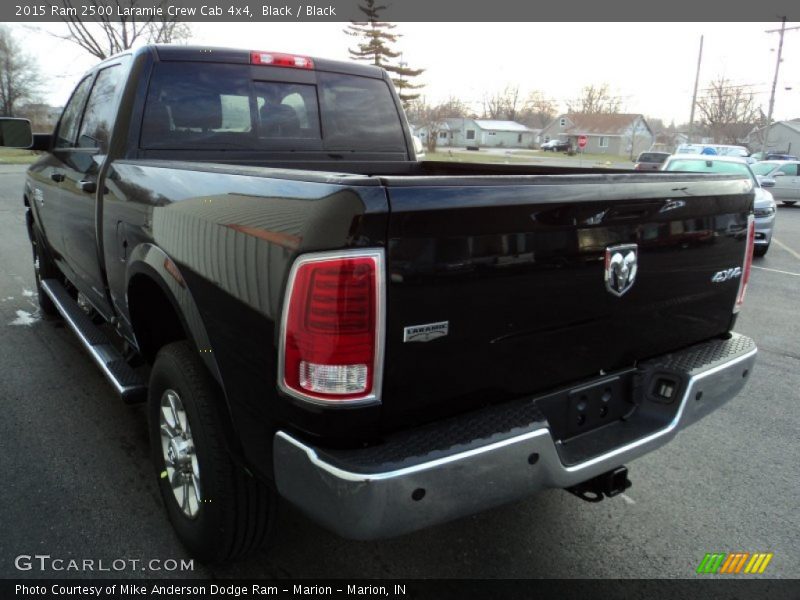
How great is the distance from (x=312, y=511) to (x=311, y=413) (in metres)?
0.29

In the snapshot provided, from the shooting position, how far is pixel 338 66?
4094mm

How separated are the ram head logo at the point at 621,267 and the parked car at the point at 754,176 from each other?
8.44m

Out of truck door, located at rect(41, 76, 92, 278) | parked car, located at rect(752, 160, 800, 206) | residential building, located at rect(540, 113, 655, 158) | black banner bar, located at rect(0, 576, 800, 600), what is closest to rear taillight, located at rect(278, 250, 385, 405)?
black banner bar, located at rect(0, 576, 800, 600)

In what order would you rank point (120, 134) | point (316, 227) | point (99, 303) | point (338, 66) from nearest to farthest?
point (316, 227) → point (120, 134) → point (99, 303) → point (338, 66)

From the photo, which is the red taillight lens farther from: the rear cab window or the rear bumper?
the rear bumper

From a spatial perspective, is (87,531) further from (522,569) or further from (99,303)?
(522,569)

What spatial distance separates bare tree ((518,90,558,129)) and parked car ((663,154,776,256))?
104 meters

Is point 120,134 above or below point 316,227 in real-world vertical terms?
above

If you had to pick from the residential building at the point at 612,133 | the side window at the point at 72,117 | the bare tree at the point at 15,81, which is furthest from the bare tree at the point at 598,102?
the side window at the point at 72,117

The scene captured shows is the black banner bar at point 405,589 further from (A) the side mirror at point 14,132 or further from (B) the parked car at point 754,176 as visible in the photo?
(B) the parked car at point 754,176

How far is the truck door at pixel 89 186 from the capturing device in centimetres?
342

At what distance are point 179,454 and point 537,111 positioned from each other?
119485 millimetres

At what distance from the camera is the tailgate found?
1.76 m


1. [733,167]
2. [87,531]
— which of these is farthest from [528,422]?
[733,167]
